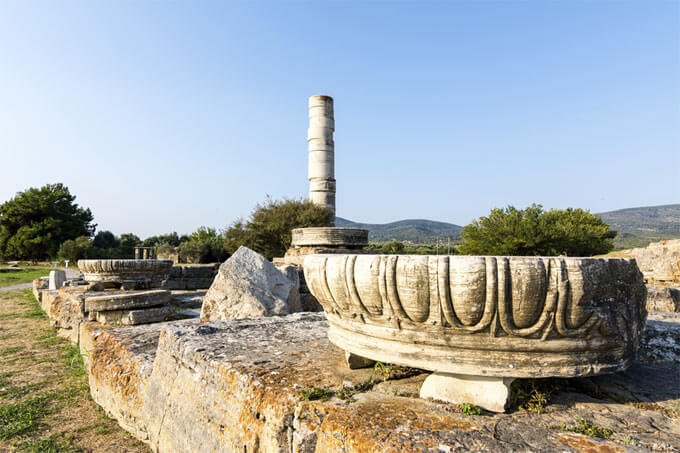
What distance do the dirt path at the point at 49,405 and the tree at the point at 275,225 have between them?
32.9 feet

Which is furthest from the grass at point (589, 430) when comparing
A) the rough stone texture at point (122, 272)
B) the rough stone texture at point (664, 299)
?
the rough stone texture at point (122, 272)

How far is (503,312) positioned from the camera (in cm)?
139

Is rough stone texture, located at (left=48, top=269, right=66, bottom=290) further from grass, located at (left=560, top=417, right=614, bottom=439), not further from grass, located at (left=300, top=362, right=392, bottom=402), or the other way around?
grass, located at (left=560, top=417, right=614, bottom=439)

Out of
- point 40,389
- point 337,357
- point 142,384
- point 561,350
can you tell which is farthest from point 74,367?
point 561,350

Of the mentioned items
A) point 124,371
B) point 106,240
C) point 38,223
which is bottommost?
point 124,371

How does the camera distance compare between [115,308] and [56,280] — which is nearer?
[115,308]

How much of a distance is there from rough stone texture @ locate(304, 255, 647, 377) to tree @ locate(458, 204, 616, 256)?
2218 cm

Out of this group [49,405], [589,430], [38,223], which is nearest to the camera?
[589,430]

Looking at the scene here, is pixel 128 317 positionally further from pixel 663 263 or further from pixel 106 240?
pixel 106 240

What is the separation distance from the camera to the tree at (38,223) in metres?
28.6

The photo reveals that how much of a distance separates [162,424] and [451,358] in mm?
1836

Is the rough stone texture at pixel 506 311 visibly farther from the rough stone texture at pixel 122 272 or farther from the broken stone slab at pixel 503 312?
the rough stone texture at pixel 122 272

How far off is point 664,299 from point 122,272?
691cm

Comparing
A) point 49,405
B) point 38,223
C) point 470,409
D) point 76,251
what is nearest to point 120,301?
Result: point 49,405
